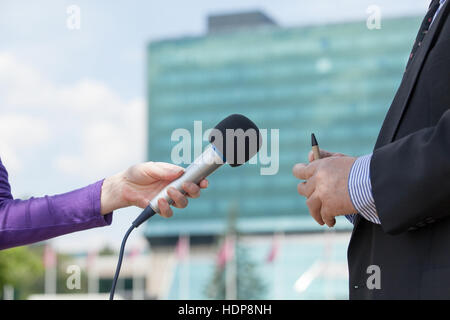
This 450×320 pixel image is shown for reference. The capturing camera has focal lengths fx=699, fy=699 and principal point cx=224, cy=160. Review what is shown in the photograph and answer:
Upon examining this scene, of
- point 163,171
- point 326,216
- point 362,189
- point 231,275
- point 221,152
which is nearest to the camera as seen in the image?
point 362,189

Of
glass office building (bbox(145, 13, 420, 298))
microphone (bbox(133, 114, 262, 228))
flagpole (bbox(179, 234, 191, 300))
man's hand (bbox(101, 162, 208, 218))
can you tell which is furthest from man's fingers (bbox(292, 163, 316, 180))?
glass office building (bbox(145, 13, 420, 298))

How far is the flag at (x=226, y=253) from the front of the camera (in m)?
41.8

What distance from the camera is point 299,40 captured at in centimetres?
7250

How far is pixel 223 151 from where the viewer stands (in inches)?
81.4

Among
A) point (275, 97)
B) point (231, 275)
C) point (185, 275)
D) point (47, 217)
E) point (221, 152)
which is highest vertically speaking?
point (275, 97)

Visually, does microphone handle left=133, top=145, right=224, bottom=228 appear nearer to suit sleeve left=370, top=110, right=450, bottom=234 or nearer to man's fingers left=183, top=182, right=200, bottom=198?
man's fingers left=183, top=182, right=200, bottom=198

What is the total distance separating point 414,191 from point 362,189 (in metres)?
0.15

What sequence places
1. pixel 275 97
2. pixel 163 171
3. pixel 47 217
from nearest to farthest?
pixel 163 171 → pixel 47 217 → pixel 275 97

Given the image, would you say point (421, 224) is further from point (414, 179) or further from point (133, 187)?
point (133, 187)

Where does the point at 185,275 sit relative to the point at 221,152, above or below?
below

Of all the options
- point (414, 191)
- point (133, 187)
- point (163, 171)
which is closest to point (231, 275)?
point (133, 187)

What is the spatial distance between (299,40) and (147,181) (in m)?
71.6

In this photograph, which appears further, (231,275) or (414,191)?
(231,275)

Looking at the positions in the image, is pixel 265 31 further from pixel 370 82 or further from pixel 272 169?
pixel 272 169
